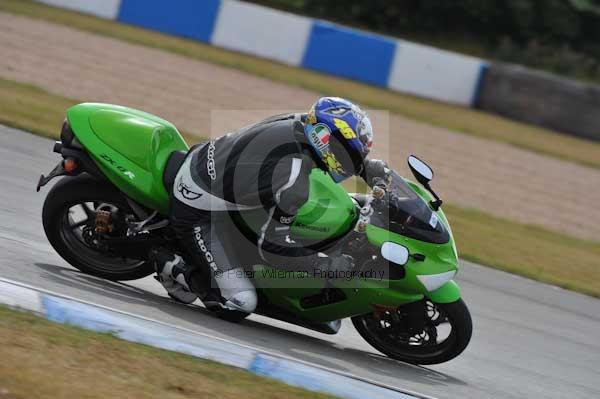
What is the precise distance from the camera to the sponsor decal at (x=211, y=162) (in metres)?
6.03

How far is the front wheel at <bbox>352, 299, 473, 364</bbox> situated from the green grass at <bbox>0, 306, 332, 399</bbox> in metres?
1.29

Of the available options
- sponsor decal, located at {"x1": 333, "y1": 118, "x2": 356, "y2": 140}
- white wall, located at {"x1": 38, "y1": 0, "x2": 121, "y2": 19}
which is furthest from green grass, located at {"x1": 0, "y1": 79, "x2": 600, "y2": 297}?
white wall, located at {"x1": 38, "y1": 0, "x2": 121, "y2": 19}

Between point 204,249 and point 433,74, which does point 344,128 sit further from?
point 433,74

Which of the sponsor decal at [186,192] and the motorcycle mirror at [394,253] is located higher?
the motorcycle mirror at [394,253]

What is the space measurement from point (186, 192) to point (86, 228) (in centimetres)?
74

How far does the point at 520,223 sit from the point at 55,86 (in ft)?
20.5

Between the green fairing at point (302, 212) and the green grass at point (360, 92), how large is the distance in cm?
1129

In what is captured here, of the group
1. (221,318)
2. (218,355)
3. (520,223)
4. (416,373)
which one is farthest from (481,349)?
(520,223)

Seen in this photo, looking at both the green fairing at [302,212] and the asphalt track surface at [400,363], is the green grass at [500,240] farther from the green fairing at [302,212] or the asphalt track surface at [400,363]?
the green fairing at [302,212]

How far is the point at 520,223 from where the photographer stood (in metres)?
11.8

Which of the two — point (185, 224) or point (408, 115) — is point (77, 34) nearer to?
point (408, 115)

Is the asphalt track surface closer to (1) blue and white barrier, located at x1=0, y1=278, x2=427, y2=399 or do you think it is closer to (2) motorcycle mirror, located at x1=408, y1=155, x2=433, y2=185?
(1) blue and white barrier, located at x1=0, y1=278, x2=427, y2=399

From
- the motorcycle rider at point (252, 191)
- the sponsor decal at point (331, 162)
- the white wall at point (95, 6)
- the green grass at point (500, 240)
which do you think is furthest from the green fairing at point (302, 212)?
the white wall at point (95, 6)

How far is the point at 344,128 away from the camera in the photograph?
574 centimetres
